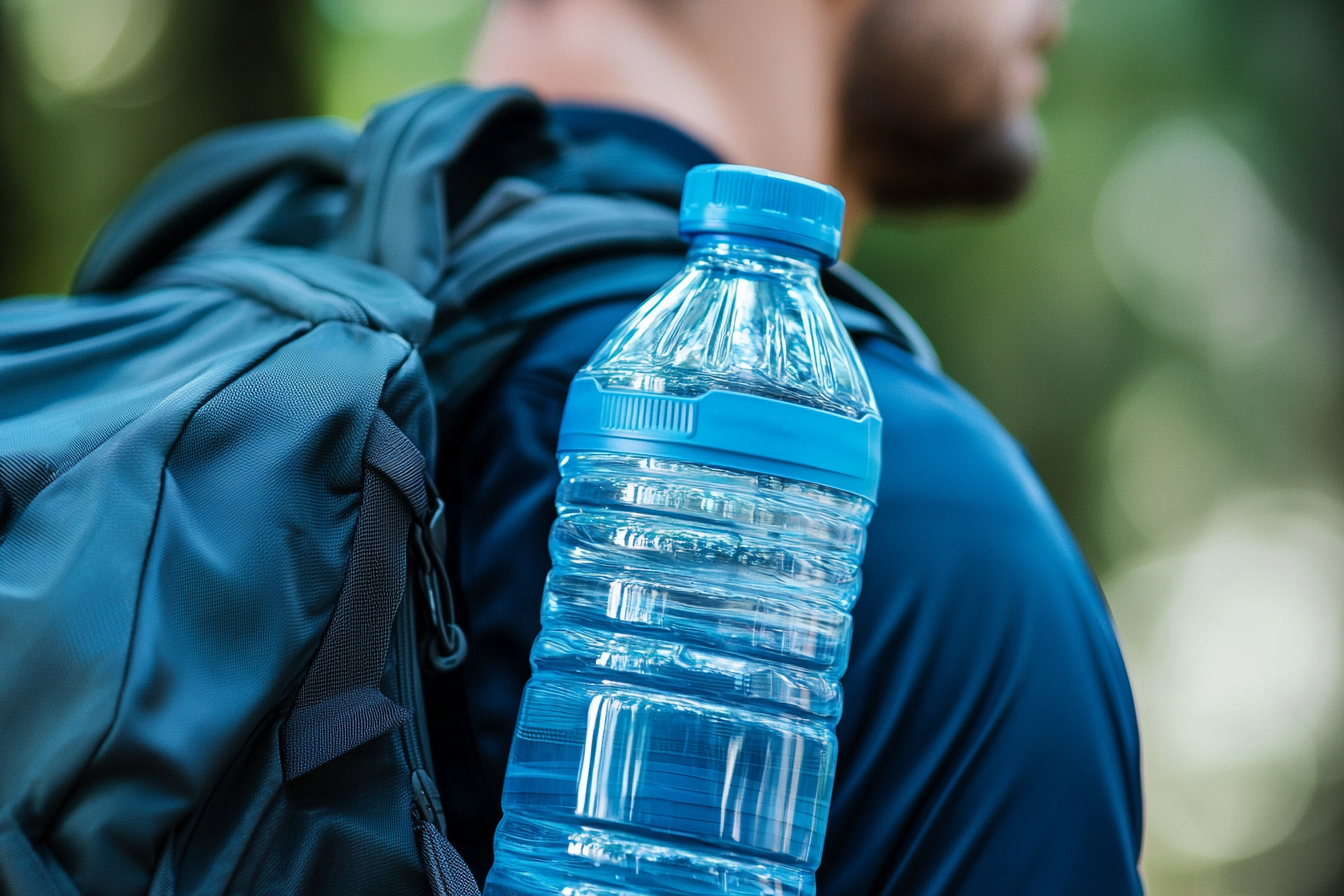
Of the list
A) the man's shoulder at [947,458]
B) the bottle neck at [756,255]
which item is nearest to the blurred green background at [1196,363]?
the bottle neck at [756,255]

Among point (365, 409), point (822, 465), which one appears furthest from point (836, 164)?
point (365, 409)

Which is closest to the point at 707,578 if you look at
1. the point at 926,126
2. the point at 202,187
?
the point at 202,187

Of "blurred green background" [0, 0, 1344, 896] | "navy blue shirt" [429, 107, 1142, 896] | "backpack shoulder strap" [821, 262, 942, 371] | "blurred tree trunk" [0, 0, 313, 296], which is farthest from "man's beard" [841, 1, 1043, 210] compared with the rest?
"blurred green background" [0, 0, 1344, 896]

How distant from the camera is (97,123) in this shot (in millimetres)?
5070

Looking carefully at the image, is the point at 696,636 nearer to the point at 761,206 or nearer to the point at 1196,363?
the point at 761,206

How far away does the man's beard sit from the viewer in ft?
5.64

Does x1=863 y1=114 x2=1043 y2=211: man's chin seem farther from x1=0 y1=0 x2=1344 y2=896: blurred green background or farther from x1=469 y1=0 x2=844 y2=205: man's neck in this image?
x1=0 y1=0 x2=1344 y2=896: blurred green background

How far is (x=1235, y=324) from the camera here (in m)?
8.26

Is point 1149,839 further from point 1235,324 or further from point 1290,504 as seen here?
point 1235,324

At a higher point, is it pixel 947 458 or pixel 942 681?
pixel 947 458

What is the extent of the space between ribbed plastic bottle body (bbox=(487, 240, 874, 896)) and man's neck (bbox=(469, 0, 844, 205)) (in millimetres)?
544

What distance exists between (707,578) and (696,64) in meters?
0.85

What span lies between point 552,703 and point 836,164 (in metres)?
1.16

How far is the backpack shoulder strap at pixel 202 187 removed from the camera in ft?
4.33
